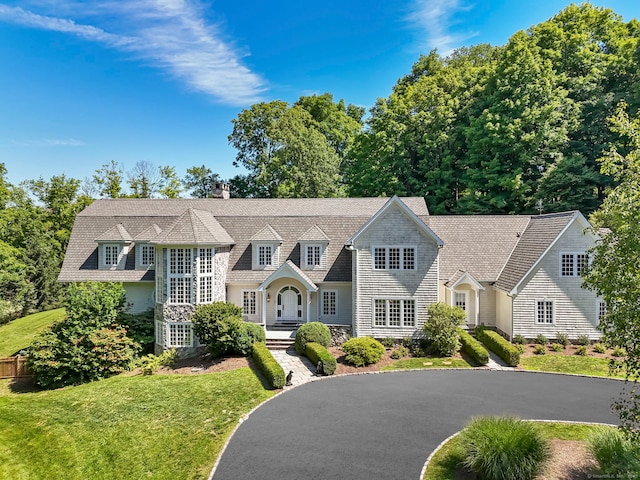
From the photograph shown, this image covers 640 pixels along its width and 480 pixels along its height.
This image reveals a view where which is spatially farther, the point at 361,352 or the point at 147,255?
the point at 147,255

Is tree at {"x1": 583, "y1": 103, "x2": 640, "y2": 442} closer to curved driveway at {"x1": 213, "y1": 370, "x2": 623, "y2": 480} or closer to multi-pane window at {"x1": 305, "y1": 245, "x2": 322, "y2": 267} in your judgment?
curved driveway at {"x1": 213, "y1": 370, "x2": 623, "y2": 480}

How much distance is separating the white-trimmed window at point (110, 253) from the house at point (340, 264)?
0.23 ft

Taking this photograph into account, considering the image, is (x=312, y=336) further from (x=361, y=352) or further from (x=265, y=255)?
(x=265, y=255)

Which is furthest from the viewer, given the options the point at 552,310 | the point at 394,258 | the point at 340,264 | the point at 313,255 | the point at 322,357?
the point at 313,255

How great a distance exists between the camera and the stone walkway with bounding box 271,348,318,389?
18109mm

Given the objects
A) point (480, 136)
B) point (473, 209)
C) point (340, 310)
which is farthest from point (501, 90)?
point (340, 310)

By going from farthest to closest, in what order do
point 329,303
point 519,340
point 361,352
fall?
1. point 329,303
2. point 519,340
3. point 361,352

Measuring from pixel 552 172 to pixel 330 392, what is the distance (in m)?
28.8

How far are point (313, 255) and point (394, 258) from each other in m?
5.64

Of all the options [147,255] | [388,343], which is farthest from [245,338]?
[147,255]

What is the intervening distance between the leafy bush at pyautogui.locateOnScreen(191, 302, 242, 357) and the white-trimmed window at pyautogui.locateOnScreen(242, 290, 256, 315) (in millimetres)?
4240

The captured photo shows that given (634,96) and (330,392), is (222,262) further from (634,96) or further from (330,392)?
(634,96)

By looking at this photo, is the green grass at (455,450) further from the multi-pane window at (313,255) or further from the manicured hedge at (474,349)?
the multi-pane window at (313,255)

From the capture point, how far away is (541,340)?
2231 cm
